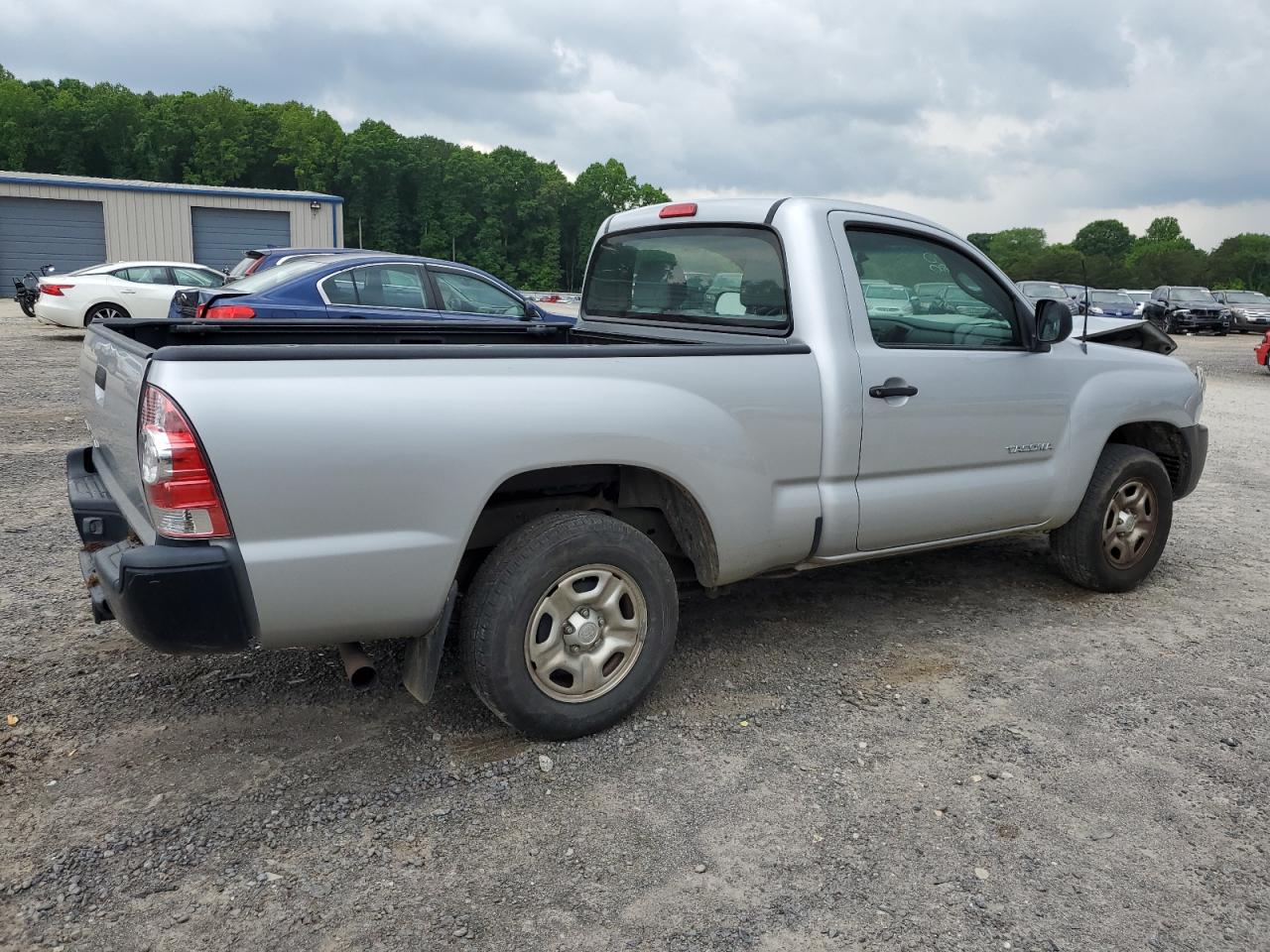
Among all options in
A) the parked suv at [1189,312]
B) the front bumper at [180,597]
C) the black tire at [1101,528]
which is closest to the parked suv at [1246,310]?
the parked suv at [1189,312]

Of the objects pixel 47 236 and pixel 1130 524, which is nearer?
pixel 1130 524

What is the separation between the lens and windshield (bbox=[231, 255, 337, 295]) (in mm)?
9789

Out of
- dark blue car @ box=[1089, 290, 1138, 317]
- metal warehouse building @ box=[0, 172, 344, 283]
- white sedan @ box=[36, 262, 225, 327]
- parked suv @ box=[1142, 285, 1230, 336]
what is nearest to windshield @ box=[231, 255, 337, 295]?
white sedan @ box=[36, 262, 225, 327]

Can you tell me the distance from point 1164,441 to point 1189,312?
2879 centimetres

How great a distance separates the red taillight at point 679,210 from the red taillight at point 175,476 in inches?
101

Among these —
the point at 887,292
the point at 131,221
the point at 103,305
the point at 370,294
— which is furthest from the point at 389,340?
the point at 131,221

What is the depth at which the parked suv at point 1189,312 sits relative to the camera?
30.3 meters

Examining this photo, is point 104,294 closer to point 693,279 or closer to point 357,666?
point 693,279

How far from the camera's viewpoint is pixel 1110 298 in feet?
102

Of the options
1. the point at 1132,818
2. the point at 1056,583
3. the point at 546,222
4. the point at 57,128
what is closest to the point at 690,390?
the point at 1132,818

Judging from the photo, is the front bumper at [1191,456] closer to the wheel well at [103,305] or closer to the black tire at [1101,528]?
the black tire at [1101,528]

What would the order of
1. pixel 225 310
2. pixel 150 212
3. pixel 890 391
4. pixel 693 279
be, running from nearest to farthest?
1. pixel 890 391
2. pixel 693 279
3. pixel 225 310
4. pixel 150 212

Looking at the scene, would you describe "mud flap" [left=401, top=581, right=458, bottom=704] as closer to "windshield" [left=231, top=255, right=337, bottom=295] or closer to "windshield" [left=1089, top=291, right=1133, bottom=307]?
"windshield" [left=231, top=255, right=337, bottom=295]

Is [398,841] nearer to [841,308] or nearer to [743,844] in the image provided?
[743,844]
